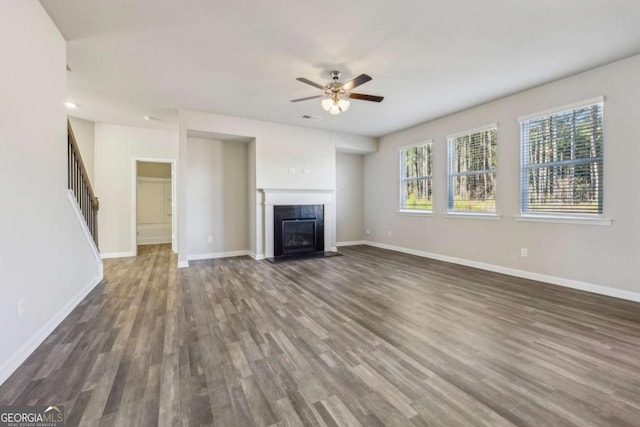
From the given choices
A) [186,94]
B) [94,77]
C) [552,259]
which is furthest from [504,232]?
[94,77]

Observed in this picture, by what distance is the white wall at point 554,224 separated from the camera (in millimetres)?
3266

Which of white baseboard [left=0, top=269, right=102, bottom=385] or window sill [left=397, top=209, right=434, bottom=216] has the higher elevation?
window sill [left=397, top=209, right=434, bottom=216]

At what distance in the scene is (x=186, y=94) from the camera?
4246mm

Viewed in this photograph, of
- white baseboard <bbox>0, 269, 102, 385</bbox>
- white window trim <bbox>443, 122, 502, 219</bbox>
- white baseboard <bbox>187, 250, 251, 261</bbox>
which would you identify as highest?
white window trim <bbox>443, 122, 502, 219</bbox>

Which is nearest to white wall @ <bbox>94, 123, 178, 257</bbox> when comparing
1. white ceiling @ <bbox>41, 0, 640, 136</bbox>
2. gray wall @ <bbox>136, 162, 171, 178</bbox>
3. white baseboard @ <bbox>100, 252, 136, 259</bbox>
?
white baseboard @ <bbox>100, 252, 136, 259</bbox>

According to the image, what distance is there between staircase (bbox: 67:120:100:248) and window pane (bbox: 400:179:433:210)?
19.2 ft

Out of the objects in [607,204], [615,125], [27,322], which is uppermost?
[615,125]

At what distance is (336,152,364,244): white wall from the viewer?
739cm

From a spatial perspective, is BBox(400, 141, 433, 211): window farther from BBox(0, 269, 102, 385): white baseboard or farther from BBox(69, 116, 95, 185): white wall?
BBox(69, 116, 95, 185): white wall

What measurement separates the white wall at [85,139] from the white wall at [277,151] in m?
2.06

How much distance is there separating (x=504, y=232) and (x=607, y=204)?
128 centimetres

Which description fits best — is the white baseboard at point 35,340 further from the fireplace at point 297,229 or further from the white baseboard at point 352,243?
the white baseboard at point 352,243

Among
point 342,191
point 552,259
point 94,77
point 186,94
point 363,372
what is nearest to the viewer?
point 363,372

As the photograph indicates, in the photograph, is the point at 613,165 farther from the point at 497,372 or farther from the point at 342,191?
the point at 342,191
